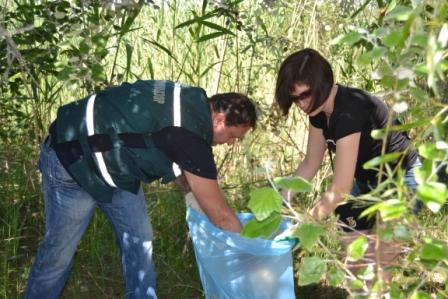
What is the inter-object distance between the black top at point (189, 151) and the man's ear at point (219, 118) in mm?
120

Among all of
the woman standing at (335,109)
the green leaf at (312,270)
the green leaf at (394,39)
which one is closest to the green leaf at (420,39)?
Answer: the green leaf at (394,39)

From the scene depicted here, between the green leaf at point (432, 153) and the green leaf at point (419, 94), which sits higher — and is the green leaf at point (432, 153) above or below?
below

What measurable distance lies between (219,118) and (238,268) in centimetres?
56

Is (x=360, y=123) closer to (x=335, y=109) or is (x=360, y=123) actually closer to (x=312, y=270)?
(x=335, y=109)

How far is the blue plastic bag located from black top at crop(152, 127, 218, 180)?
0.92ft

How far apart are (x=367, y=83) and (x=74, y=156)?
1.84 m

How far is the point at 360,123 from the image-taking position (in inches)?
97.2

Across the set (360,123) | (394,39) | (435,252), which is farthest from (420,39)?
(360,123)

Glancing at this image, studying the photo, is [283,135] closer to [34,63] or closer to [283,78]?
[34,63]

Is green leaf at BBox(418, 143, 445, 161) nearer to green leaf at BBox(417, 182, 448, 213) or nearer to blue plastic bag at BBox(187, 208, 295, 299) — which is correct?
green leaf at BBox(417, 182, 448, 213)

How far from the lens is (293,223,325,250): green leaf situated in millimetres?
1200

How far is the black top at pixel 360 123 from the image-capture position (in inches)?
96.5

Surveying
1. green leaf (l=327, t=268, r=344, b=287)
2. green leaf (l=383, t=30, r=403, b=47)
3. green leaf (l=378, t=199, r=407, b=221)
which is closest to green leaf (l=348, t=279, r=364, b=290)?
green leaf (l=327, t=268, r=344, b=287)

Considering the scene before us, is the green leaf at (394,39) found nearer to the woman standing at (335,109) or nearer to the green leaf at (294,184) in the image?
the green leaf at (294,184)
